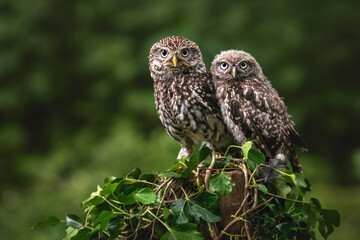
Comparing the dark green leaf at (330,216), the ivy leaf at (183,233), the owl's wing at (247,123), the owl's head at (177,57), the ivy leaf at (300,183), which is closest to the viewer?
the ivy leaf at (183,233)

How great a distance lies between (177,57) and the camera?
253 cm

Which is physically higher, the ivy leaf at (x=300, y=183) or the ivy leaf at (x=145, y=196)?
the ivy leaf at (x=145, y=196)

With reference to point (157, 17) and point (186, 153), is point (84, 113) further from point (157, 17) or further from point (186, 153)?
point (186, 153)

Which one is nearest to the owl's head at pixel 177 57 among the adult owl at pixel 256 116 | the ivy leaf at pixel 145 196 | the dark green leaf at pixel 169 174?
the adult owl at pixel 256 116

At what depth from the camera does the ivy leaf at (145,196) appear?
1.70m

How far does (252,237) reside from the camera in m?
1.84

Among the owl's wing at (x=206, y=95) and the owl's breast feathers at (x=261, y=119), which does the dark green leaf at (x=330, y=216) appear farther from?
the owl's wing at (x=206, y=95)

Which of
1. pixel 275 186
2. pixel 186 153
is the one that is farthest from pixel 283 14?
pixel 275 186

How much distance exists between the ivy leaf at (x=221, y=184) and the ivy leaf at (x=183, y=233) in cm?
15

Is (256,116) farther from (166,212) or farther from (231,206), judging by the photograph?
(166,212)

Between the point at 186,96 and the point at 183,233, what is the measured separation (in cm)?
95

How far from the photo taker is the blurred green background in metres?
5.48

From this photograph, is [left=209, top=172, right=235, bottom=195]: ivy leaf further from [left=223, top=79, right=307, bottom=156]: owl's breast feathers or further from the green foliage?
[left=223, top=79, right=307, bottom=156]: owl's breast feathers

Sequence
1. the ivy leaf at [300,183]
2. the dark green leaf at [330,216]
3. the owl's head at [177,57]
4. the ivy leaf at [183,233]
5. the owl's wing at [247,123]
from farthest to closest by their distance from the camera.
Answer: the owl's head at [177,57]
the owl's wing at [247,123]
the dark green leaf at [330,216]
the ivy leaf at [300,183]
the ivy leaf at [183,233]
